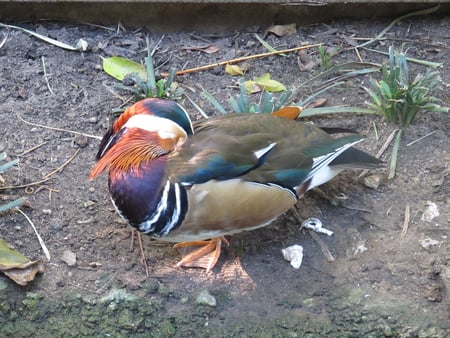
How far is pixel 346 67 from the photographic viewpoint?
3492mm

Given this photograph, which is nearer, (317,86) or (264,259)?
(264,259)

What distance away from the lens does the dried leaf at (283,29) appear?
3.69m

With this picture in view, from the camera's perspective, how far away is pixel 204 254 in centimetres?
279

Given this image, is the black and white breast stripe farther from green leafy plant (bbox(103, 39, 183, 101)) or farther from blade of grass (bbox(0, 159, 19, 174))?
green leafy plant (bbox(103, 39, 183, 101))

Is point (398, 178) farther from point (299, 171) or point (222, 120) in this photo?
point (222, 120)

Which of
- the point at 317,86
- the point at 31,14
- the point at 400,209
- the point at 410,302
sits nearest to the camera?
the point at 410,302

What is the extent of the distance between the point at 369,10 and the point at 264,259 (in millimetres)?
1500

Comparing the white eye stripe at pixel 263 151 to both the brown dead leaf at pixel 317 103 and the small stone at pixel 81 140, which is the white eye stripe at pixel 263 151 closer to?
the brown dead leaf at pixel 317 103

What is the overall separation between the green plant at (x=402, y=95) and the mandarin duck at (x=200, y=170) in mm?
502

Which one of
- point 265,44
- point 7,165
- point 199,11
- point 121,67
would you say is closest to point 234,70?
point 265,44

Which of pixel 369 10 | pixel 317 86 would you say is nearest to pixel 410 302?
pixel 317 86

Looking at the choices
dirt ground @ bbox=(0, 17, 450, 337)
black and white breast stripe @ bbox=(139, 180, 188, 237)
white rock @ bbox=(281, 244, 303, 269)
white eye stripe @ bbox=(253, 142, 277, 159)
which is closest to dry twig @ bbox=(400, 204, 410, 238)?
dirt ground @ bbox=(0, 17, 450, 337)

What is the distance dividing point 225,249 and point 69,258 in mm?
541

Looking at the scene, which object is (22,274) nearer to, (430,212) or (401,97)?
(430,212)
